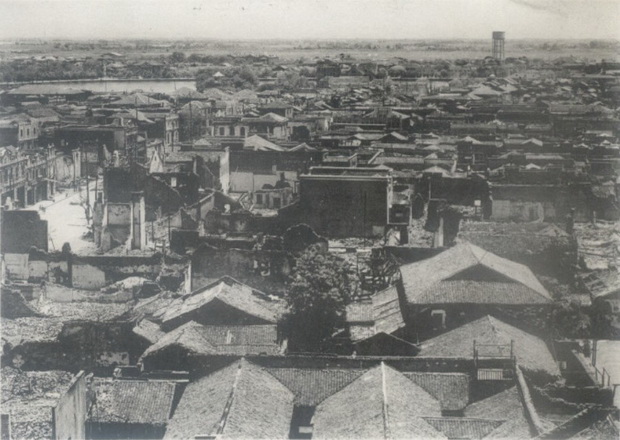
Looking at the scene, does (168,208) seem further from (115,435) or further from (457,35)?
(115,435)

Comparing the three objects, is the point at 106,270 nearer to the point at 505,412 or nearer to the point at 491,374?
the point at 491,374

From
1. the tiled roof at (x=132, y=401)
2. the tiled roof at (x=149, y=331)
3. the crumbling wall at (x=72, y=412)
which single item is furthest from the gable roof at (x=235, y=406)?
the tiled roof at (x=149, y=331)

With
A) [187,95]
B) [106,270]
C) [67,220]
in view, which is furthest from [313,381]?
[187,95]

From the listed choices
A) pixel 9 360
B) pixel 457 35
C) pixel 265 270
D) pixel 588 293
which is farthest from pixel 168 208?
pixel 588 293

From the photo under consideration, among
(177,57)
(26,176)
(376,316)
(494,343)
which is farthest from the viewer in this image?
(177,57)

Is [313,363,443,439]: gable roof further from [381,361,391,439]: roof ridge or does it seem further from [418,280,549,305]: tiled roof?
[418,280,549,305]: tiled roof

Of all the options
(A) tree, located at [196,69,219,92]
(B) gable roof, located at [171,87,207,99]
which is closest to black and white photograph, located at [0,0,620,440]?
(B) gable roof, located at [171,87,207,99]

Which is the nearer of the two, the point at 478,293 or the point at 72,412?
the point at 72,412
